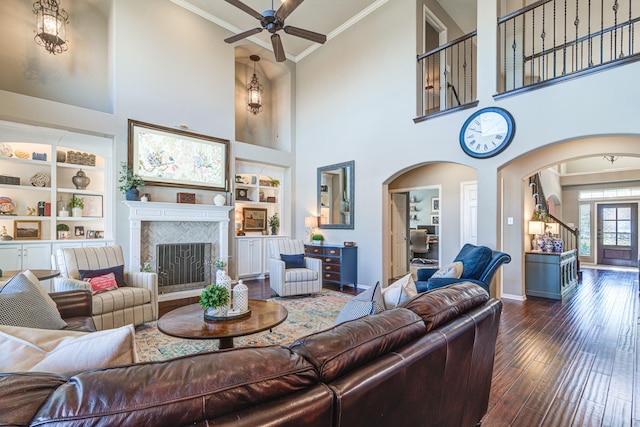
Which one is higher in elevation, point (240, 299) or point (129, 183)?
point (129, 183)

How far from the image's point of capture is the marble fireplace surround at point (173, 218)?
15.7 feet

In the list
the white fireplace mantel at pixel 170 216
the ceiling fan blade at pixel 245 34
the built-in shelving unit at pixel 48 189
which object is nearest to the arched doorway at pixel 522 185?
the ceiling fan blade at pixel 245 34

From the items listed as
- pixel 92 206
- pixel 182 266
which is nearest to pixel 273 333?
pixel 182 266

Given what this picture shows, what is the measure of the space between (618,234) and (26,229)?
13.7m

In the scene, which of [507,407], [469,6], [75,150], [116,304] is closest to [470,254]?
[507,407]

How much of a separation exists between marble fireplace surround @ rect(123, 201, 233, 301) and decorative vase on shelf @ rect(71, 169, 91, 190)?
84cm

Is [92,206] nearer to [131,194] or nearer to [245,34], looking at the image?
[131,194]

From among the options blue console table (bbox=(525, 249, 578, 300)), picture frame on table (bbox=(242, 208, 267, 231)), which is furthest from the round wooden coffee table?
blue console table (bbox=(525, 249, 578, 300))

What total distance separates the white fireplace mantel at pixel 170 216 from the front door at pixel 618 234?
10667 millimetres

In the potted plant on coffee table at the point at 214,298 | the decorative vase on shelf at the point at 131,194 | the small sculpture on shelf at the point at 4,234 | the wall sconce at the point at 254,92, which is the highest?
the wall sconce at the point at 254,92

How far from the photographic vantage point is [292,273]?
15.4 feet

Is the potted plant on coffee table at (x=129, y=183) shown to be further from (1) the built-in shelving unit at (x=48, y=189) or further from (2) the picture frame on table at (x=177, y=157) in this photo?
(1) the built-in shelving unit at (x=48, y=189)

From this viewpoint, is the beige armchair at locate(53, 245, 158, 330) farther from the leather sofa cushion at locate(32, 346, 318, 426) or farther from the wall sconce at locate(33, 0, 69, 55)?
the wall sconce at locate(33, 0, 69, 55)

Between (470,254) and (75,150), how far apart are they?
6.01m
